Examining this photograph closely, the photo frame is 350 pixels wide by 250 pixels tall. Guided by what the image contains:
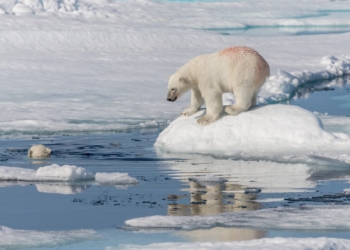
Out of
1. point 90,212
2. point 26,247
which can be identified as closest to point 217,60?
point 90,212

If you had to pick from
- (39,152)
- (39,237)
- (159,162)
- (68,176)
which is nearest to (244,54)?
(159,162)

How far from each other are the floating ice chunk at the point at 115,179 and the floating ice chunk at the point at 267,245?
199 cm

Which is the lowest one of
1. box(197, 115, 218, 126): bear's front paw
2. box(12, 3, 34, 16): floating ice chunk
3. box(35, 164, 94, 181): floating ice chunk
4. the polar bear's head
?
box(35, 164, 94, 181): floating ice chunk

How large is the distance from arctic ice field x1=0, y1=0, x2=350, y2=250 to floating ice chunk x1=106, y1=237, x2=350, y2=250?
11 mm

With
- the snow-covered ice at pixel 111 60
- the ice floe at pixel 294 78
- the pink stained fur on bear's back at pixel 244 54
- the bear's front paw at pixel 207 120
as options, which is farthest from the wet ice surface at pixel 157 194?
the ice floe at pixel 294 78

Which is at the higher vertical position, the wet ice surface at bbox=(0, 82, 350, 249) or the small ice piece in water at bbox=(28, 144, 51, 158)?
the small ice piece in water at bbox=(28, 144, 51, 158)

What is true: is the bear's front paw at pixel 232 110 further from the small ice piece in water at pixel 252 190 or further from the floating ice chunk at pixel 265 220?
the floating ice chunk at pixel 265 220

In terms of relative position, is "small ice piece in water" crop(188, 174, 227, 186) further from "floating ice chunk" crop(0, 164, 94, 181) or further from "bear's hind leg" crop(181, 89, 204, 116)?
"bear's hind leg" crop(181, 89, 204, 116)

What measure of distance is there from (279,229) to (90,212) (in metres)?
1.29

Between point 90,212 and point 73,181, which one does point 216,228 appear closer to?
point 90,212

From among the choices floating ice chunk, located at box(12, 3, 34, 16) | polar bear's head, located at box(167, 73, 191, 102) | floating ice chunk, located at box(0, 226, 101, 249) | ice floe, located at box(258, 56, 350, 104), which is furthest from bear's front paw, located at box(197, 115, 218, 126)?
floating ice chunk, located at box(12, 3, 34, 16)

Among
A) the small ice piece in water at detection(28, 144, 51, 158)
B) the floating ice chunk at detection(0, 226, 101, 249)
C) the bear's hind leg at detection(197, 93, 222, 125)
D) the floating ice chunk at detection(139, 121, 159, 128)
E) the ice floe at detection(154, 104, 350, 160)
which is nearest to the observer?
the floating ice chunk at detection(0, 226, 101, 249)

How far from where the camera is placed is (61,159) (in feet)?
24.8

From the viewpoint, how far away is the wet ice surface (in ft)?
15.3
